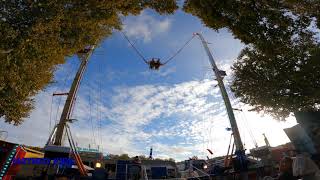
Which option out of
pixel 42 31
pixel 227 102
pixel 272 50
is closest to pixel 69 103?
pixel 227 102

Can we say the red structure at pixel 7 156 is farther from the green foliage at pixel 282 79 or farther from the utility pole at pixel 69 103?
the utility pole at pixel 69 103

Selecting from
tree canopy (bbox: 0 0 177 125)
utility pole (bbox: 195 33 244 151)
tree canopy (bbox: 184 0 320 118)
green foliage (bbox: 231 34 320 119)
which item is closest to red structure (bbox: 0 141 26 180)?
tree canopy (bbox: 0 0 177 125)

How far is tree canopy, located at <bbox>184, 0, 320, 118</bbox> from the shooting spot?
474 inches

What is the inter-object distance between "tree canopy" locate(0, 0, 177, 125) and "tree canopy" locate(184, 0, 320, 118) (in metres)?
2.98

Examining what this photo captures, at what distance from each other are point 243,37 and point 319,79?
9.00 m

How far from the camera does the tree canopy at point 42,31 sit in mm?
11430

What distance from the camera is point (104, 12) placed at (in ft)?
44.5

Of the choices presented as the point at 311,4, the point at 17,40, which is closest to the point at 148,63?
the point at 17,40

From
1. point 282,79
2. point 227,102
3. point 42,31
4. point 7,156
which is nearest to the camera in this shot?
point 42,31

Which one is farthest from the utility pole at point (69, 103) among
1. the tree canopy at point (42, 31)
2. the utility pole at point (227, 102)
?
the utility pole at point (227, 102)

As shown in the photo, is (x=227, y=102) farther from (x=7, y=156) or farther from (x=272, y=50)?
(x=7, y=156)

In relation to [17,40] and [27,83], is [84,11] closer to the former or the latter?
[17,40]

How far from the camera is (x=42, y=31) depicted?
456 inches

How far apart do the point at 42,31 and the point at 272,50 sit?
10.3m
